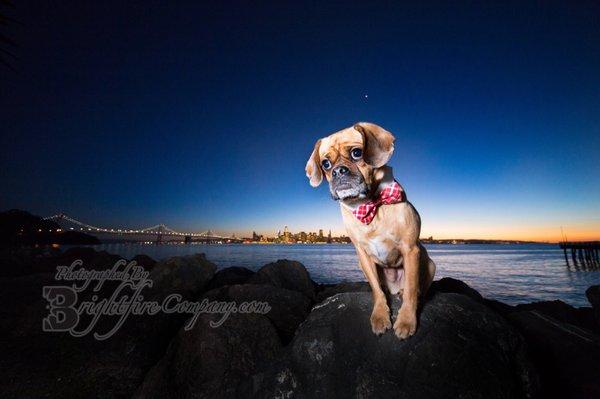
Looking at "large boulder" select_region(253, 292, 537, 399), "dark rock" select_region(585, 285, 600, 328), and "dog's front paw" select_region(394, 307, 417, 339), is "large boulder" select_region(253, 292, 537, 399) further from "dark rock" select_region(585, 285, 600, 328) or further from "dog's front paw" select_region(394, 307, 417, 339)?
"dark rock" select_region(585, 285, 600, 328)

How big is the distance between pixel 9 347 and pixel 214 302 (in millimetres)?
3942

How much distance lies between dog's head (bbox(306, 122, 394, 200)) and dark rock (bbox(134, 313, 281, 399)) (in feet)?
10.8

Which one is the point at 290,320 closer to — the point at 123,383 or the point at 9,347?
the point at 123,383

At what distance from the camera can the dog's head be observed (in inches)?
115

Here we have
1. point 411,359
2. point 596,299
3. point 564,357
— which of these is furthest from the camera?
point 596,299

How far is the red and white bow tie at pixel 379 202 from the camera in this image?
10.2 ft

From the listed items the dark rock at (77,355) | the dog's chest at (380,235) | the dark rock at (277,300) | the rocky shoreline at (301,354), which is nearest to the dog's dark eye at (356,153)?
the dog's chest at (380,235)

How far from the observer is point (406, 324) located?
10.2 feet

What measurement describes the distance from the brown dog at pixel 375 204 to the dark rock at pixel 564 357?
6.41 feet

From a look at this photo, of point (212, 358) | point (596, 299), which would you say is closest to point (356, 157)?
point (212, 358)

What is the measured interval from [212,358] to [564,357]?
18.7ft

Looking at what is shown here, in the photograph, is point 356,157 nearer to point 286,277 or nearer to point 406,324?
point 406,324

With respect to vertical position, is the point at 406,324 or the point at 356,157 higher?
the point at 356,157

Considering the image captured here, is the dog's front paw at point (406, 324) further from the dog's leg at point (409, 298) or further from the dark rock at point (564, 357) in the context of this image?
the dark rock at point (564, 357)
